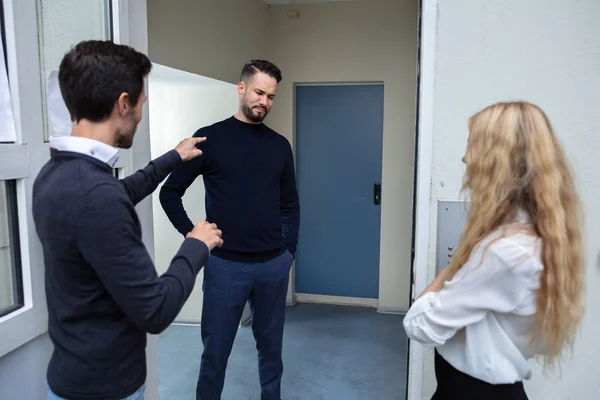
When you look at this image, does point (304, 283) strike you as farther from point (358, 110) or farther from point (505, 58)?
point (505, 58)

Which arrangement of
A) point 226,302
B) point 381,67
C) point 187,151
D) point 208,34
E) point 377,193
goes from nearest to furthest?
point 187,151, point 226,302, point 208,34, point 381,67, point 377,193

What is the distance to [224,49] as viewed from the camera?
2885 millimetres

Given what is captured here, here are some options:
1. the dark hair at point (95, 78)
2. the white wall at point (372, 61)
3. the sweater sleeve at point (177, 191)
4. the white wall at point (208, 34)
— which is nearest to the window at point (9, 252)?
the dark hair at point (95, 78)

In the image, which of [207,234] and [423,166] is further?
[423,166]

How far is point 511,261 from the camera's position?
2.90ft

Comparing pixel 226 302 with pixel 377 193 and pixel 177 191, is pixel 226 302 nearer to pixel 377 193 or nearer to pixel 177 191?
pixel 177 191

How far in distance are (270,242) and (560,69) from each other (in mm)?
1180

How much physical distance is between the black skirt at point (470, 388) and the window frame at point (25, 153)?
1.05 m

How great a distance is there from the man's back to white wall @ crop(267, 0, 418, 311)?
278 cm

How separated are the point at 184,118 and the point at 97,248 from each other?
2.43 meters

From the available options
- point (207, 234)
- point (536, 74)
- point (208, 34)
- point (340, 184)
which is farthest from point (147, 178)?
point (340, 184)

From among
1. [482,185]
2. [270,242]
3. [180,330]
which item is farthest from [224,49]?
[482,185]

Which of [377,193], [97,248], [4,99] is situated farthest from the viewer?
[377,193]

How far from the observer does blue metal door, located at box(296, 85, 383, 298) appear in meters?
3.61
